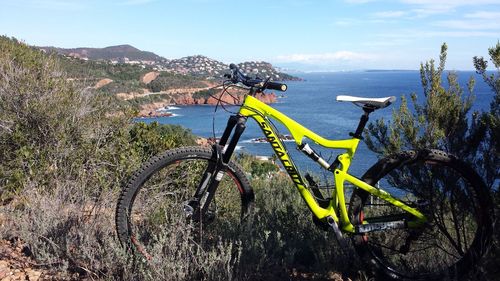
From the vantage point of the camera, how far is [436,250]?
3.53 metres

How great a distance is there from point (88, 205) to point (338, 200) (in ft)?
8.43

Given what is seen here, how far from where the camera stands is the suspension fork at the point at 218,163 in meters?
3.08

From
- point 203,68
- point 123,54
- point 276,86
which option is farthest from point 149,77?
point 123,54

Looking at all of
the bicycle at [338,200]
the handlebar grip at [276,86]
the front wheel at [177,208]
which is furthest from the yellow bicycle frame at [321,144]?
the front wheel at [177,208]

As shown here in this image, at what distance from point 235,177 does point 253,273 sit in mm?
717

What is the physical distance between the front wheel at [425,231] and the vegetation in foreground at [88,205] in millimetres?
150

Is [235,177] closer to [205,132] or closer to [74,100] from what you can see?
[74,100]

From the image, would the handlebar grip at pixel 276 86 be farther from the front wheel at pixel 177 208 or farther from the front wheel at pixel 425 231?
the front wheel at pixel 425 231

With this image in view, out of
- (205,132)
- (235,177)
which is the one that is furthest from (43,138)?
(205,132)

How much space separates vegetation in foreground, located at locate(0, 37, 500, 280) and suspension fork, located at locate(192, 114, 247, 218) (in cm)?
40

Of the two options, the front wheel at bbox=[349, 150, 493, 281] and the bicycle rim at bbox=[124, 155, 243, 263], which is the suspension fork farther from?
the front wheel at bbox=[349, 150, 493, 281]

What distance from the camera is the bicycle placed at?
3037mm

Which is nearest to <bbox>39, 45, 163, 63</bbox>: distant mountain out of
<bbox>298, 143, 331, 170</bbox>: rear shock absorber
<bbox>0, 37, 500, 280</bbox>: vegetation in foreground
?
<bbox>0, 37, 500, 280</bbox>: vegetation in foreground

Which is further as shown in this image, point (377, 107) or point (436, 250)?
point (436, 250)
